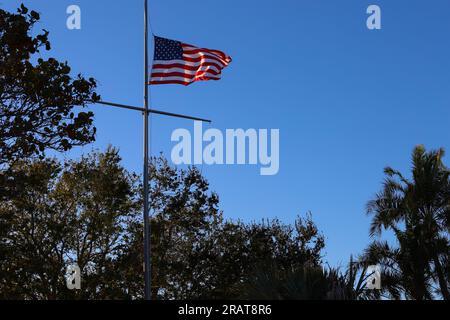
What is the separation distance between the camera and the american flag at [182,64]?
27.5 m

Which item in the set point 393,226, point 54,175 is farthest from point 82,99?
point 393,226

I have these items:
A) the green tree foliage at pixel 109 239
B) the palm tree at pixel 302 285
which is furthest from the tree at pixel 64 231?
the palm tree at pixel 302 285

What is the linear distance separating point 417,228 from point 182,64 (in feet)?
44.8

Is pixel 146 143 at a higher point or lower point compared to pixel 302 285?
higher

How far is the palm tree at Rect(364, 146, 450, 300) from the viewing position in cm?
3253

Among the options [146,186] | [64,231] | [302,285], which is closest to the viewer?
[302,285]

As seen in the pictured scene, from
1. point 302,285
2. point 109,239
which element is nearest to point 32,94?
point 302,285

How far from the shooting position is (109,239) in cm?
3722

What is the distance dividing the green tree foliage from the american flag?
9.21m

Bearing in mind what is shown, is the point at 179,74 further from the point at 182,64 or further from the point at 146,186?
the point at 146,186

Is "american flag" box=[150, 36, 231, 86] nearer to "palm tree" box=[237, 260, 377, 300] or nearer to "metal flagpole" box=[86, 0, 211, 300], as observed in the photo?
"metal flagpole" box=[86, 0, 211, 300]

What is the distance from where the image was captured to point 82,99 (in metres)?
19.8

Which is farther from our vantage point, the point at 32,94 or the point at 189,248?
the point at 189,248

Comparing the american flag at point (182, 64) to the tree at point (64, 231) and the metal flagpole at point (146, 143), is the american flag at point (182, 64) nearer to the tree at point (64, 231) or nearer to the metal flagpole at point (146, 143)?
the metal flagpole at point (146, 143)
